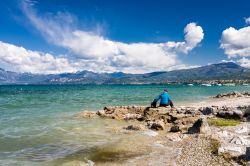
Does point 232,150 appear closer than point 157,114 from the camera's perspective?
Yes

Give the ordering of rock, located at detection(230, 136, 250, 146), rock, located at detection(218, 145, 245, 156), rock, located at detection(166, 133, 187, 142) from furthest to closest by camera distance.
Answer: rock, located at detection(166, 133, 187, 142)
rock, located at detection(230, 136, 250, 146)
rock, located at detection(218, 145, 245, 156)

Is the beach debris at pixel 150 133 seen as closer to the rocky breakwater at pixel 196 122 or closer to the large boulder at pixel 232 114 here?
the rocky breakwater at pixel 196 122

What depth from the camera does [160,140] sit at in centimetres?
2066

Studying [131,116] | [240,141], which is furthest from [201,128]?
[131,116]

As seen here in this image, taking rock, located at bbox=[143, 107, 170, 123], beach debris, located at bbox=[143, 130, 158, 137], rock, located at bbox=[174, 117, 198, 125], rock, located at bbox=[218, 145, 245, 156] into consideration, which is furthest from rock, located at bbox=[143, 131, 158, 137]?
Result: rock, located at bbox=[218, 145, 245, 156]

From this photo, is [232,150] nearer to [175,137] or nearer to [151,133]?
[175,137]

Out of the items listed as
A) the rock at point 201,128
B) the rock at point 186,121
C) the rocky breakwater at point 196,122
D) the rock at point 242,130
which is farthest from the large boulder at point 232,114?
the rock at point 201,128

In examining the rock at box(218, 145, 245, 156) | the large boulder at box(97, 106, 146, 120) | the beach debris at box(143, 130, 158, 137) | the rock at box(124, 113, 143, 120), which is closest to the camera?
the rock at box(218, 145, 245, 156)

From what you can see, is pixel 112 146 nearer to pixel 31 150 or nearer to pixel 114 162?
pixel 114 162

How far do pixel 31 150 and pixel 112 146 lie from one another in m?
5.11

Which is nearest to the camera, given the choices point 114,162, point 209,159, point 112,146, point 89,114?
point 209,159

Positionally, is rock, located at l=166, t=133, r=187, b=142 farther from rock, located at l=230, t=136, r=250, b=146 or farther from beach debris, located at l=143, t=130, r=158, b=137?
rock, located at l=230, t=136, r=250, b=146

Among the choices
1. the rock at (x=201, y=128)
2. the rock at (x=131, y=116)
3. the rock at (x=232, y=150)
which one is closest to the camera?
the rock at (x=232, y=150)

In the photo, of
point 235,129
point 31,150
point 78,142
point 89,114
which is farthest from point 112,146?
point 89,114
